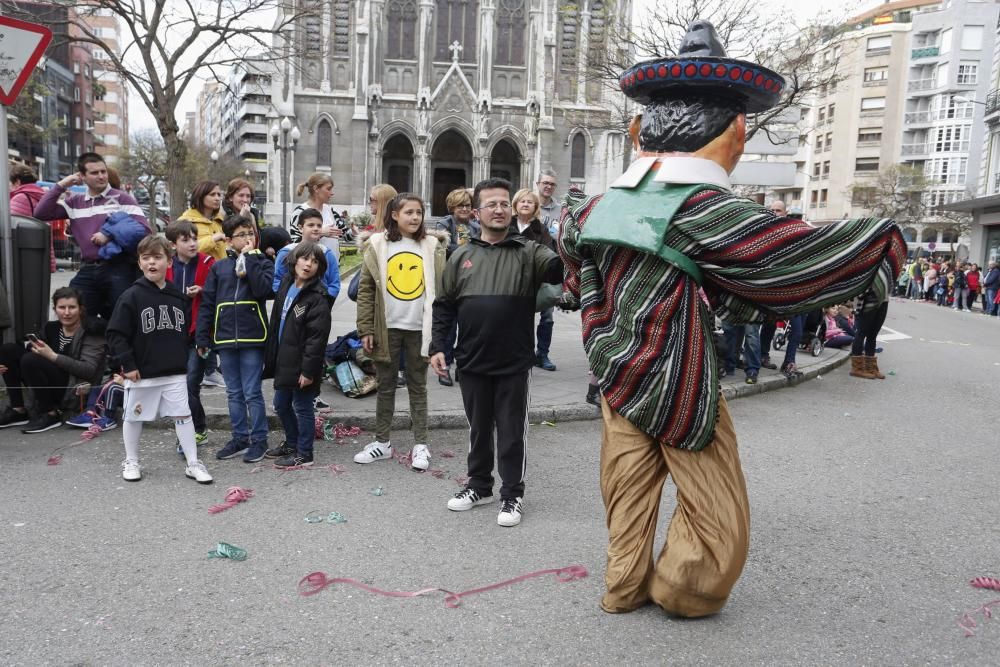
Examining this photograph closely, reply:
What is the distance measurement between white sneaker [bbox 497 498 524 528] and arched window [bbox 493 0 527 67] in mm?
42522

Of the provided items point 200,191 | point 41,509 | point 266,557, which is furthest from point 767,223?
point 200,191

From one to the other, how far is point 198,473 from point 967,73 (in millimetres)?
67461

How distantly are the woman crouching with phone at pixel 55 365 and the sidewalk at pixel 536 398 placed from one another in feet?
3.30

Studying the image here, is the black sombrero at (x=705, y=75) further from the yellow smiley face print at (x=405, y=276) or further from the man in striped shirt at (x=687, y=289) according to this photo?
the yellow smiley face print at (x=405, y=276)

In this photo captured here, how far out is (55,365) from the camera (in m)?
5.89

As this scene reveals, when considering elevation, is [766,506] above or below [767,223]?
below

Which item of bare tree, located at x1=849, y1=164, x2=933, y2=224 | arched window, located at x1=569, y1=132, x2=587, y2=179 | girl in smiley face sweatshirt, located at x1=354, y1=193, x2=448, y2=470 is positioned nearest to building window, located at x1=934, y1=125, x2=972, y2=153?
bare tree, located at x1=849, y1=164, x2=933, y2=224

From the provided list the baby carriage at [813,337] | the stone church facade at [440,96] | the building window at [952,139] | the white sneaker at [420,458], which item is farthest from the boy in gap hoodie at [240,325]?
the building window at [952,139]

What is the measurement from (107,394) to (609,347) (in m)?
4.74

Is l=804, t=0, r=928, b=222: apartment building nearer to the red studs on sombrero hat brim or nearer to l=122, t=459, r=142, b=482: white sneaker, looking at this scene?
the red studs on sombrero hat brim

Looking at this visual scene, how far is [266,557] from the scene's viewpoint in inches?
141

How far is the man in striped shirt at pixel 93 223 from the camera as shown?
6.17m

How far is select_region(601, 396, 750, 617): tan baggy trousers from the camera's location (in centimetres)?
288

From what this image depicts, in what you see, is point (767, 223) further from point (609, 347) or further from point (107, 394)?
point (107, 394)
